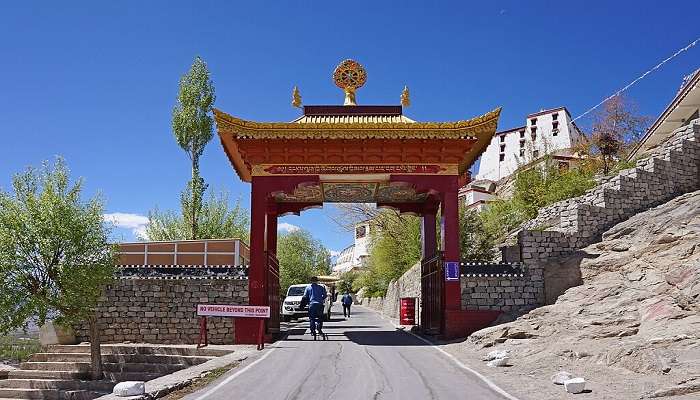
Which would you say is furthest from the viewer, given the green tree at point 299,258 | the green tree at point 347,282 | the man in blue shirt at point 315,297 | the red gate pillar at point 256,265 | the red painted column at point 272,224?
the green tree at point 347,282

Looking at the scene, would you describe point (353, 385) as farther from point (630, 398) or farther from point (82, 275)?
point (82, 275)

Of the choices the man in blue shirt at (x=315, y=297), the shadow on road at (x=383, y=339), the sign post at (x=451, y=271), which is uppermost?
the sign post at (x=451, y=271)

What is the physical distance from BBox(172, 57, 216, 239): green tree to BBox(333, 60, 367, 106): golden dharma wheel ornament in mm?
14972

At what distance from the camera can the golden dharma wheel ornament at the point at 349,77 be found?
20.7 metres

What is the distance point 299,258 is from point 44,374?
1685 inches

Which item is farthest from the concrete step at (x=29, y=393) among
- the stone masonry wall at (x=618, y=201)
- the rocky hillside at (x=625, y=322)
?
the stone masonry wall at (x=618, y=201)

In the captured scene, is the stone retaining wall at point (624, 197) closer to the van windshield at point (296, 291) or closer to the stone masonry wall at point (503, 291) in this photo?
the stone masonry wall at point (503, 291)

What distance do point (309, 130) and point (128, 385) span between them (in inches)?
408

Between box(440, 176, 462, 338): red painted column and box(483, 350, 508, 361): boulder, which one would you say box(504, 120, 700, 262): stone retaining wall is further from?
box(483, 350, 508, 361): boulder

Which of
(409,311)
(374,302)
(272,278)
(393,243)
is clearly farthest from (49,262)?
(374,302)

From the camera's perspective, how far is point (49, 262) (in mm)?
17156

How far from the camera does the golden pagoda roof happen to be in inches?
697

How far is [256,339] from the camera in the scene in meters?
17.3

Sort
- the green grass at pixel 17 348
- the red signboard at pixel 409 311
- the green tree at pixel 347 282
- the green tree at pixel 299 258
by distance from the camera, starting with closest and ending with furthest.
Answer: the green grass at pixel 17 348 < the red signboard at pixel 409 311 < the green tree at pixel 299 258 < the green tree at pixel 347 282
